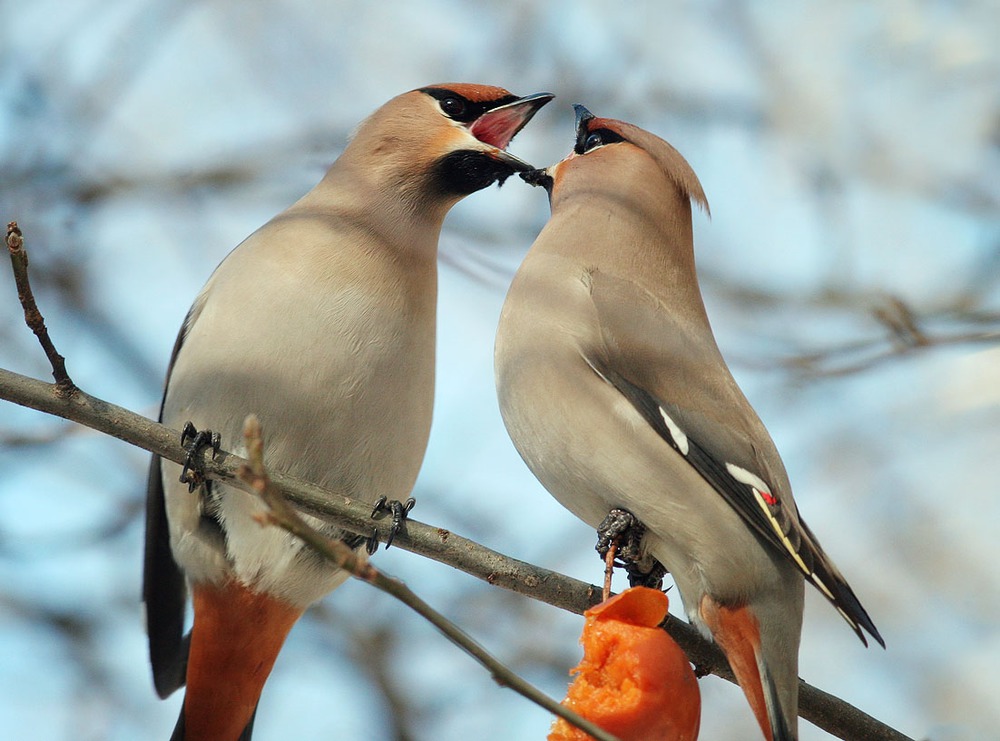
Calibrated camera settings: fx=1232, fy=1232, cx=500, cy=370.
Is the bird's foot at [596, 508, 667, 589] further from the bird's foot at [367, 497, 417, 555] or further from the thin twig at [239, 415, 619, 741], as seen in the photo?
the thin twig at [239, 415, 619, 741]

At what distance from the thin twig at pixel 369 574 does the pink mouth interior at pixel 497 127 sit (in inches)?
94.7

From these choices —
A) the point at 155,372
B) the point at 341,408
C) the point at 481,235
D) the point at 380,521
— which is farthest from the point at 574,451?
the point at 155,372

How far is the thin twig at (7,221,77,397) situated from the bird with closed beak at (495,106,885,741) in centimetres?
112

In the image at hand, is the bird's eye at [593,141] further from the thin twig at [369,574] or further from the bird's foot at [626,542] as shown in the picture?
the thin twig at [369,574]

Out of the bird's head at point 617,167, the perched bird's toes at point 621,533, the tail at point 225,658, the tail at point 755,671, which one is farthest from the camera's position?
the bird's head at point 617,167

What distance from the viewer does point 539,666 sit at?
565cm

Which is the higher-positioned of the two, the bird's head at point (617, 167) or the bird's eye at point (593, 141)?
the bird's eye at point (593, 141)

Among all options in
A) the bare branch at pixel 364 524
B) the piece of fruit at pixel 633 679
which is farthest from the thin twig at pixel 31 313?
the piece of fruit at pixel 633 679

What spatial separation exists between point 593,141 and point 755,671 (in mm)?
1998

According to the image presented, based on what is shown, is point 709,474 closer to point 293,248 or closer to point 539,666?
point 293,248

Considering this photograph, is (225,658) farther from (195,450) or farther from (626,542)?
(626,542)

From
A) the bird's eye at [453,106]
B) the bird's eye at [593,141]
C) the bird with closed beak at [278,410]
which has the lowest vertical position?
the bird with closed beak at [278,410]

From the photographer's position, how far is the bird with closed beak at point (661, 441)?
2.92 meters

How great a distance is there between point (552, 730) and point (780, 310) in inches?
76.3
